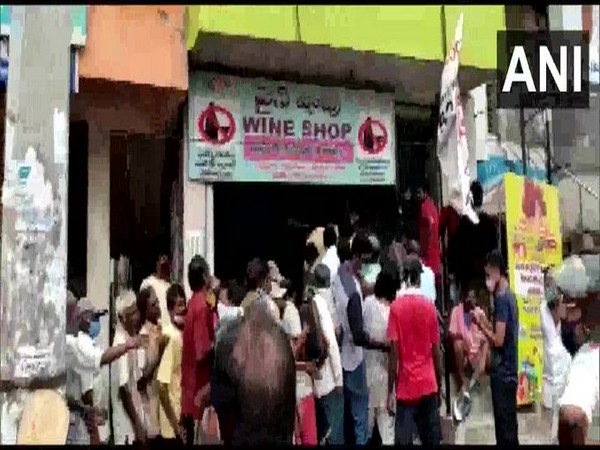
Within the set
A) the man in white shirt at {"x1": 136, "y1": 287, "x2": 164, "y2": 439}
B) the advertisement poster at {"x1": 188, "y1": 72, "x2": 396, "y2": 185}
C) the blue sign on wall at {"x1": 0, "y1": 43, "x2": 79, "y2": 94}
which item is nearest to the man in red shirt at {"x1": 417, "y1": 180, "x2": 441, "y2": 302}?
the advertisement poster at {"x1": 188, "y1": 72, "x2": 396, "y2": 185}

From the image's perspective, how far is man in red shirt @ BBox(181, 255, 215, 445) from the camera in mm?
6512

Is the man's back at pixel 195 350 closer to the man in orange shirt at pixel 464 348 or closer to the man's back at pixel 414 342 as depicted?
the man's back at pixel 414 342

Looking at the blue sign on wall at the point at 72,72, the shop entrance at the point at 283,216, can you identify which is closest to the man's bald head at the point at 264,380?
the blue sign on wall at the point at 72,72

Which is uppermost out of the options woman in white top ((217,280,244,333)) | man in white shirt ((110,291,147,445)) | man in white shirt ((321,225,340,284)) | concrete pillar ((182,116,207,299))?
concrete pillar ((182,116,207,299))

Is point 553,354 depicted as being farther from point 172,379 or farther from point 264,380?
point 264,380

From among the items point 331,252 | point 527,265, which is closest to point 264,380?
point 331,252

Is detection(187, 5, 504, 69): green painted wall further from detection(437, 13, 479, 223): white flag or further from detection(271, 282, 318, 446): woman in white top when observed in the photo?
detection(271, 282, 318, 446): woman in white top

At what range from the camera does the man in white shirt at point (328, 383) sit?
7.10 metres

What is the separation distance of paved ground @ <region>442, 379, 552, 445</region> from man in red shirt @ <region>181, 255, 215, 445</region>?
103 inches

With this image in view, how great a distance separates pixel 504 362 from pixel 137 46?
4770mm

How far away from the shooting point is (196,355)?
657 centimetres

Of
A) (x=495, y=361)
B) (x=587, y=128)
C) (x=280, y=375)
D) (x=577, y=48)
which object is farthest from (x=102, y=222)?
(x=587, y=128)

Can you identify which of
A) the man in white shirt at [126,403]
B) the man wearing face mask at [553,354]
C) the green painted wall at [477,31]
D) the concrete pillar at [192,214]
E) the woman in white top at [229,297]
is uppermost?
the green painted wall at [477,31]

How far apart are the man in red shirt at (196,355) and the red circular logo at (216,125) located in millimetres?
3513
